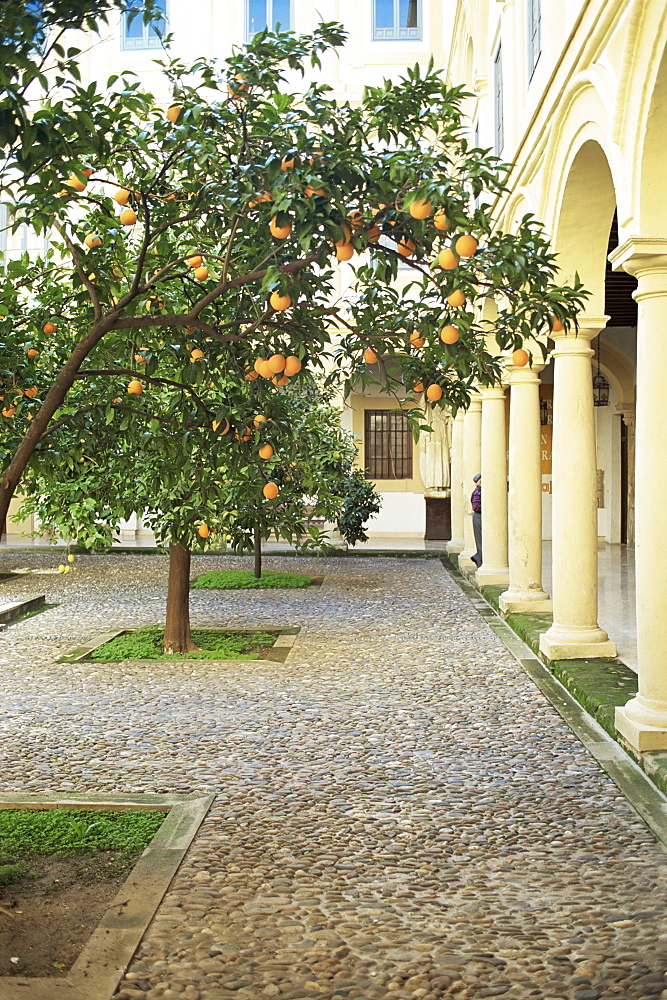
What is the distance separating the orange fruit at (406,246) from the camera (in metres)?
3.37

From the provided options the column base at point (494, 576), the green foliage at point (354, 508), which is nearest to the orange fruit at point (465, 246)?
the column base at point (494, 576)

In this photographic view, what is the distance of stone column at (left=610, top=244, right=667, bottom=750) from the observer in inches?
213

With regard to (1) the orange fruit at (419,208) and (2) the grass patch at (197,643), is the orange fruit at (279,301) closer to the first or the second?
(1) the orange fruit at (419,208)

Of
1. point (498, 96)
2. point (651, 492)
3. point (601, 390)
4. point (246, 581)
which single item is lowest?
point (246, 581)

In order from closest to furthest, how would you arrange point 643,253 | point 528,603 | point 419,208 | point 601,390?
point 419,208 < point 643,253 < point 528,603 < point 601,390

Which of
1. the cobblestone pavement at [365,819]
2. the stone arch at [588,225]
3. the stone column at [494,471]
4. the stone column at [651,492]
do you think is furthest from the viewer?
the stone column at [494,471]

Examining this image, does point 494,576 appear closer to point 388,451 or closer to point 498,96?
point 498,96

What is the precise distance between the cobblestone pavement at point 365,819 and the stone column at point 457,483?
8565 mm

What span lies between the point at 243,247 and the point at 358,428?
21.1m

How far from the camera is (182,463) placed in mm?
4230

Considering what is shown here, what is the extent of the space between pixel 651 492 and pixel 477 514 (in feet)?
31.7

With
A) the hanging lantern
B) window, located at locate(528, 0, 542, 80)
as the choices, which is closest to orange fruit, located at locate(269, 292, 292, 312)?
window, located at locate(528, 0, 542, 80)

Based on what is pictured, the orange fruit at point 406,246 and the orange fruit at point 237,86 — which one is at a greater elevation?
the orange fruit at point 237,86

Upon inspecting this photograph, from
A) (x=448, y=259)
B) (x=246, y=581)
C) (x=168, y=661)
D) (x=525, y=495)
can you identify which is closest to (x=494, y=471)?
(x=525, y=495)
